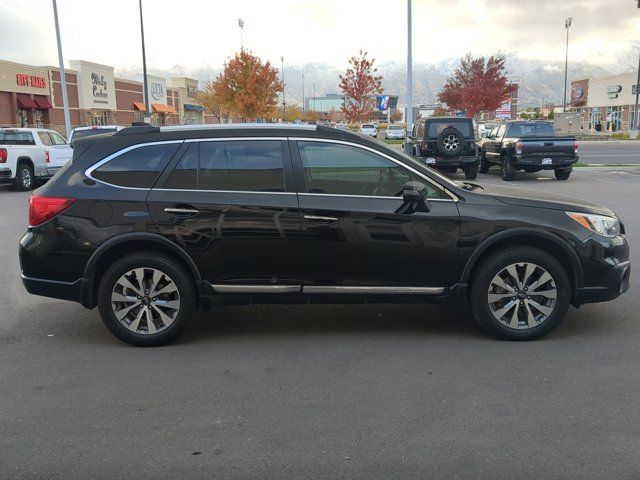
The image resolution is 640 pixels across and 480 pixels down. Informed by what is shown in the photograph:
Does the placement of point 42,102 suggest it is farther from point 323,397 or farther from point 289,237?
point 323,397

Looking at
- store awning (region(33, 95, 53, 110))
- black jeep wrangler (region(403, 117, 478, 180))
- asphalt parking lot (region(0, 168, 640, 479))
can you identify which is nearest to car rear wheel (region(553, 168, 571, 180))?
black jeep wrangler (region(403, 117, 478, 180))

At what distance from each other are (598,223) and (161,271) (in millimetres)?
3695

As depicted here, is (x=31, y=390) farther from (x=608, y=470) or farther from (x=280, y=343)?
(x=608, y=470)

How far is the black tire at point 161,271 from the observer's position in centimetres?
495

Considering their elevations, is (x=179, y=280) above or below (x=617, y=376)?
above

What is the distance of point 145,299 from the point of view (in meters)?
5.00

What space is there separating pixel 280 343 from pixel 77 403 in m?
1.70

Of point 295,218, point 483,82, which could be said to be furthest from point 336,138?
point 483,82

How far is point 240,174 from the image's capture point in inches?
199

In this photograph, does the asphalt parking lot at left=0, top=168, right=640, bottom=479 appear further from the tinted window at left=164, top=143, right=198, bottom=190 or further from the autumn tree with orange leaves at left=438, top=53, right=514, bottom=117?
the autumn tree with orange leaves at left=438, top=53, right=514, bottom=117

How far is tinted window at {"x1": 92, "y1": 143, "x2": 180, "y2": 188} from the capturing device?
5062mm

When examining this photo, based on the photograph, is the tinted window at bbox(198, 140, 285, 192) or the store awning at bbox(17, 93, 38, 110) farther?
the store awning at bbox(17, 93, 38, 110)

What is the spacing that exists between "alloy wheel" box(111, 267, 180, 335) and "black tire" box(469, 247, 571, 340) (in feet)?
8.21

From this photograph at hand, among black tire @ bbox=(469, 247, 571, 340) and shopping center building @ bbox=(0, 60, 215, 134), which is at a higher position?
shopping center building @ bbox=(0, 60, 215, 134)
